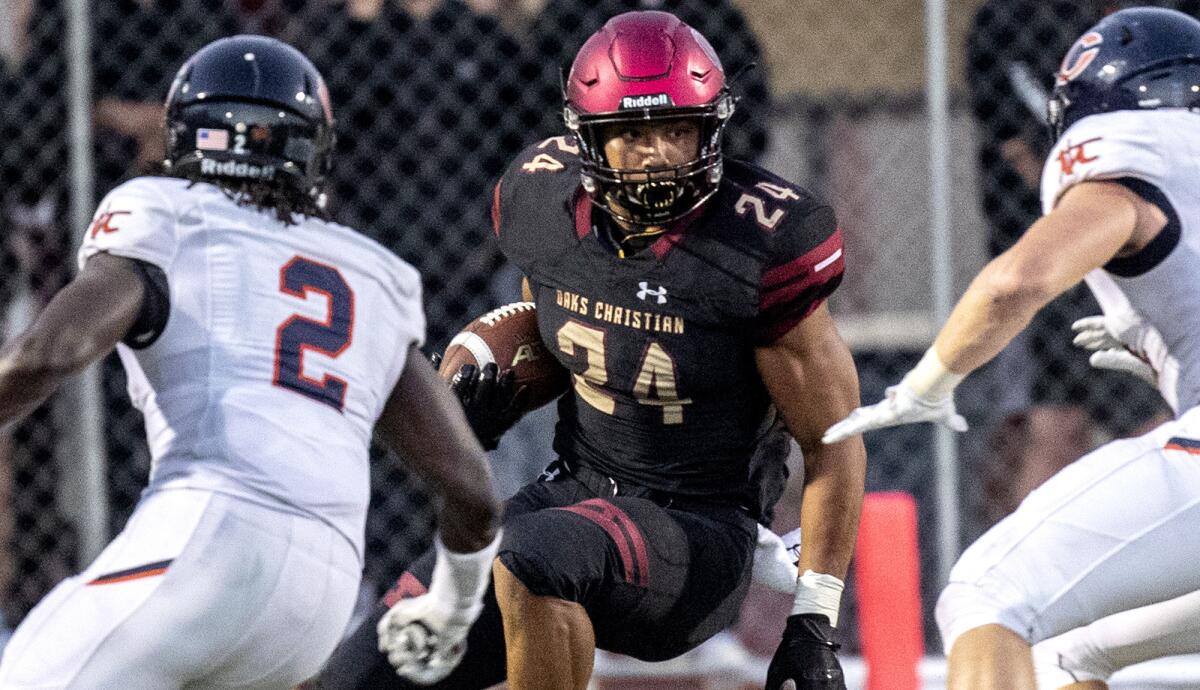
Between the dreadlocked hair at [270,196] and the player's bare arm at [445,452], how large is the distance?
312 millimetres

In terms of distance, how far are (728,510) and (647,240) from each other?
1.83 feet

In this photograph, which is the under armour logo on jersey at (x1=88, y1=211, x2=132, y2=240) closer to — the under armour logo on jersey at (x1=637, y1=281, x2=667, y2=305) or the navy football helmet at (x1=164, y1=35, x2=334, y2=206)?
the navy football helmet at (x1=164, y1=35, x2=334, y2=206)

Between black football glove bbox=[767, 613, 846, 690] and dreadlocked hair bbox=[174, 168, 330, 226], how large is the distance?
1.16 metres

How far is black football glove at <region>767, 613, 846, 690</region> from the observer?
3365 mm

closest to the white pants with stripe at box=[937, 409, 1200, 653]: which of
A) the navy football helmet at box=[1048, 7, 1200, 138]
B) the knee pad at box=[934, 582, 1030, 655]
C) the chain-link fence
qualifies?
the knee pad at box=[934, 582, 1030, 655]

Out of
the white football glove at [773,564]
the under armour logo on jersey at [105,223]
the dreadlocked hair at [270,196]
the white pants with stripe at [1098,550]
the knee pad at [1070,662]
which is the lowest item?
the knee pad at [1070,662]

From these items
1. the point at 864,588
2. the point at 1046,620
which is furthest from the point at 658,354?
the point at 864,588

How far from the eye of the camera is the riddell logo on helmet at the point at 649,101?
347 centimetres

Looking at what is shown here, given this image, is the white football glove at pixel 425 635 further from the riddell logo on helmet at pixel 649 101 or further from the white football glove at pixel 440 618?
the riddell logo on helmet at pixel 649 101

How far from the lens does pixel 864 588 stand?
4914mm

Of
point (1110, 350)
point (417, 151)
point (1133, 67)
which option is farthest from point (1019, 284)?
point (417, 151)

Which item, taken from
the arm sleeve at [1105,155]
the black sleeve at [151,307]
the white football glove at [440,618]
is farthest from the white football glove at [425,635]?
the arm sleeve at [1105,155]

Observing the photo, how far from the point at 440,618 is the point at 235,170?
0.85 m

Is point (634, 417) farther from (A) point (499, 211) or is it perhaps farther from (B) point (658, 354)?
(A) point (499, 211)
